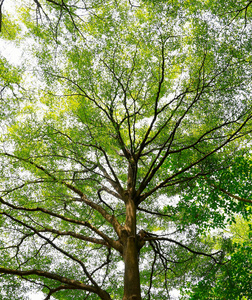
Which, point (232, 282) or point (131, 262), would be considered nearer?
point (131, 262)

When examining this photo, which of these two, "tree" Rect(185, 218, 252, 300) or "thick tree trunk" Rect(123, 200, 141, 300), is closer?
"thick tree trunk" Rect(123, 200, 141, 300)

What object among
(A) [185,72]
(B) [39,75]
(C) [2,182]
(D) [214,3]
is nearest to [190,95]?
(A) [185,72]

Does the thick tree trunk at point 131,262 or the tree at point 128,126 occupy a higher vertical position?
the tree at point 128,126

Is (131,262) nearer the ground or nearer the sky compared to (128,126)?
nearer the ground

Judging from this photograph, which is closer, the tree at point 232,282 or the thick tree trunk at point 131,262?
the thick tree trunk at point 131,262

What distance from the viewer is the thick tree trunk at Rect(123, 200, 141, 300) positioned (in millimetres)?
3574

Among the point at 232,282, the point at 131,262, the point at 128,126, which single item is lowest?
the point at 232,282

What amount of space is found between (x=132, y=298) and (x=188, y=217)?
10.1ft

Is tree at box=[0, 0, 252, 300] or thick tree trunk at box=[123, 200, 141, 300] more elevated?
tree at box=[0, 0, 252, 300]

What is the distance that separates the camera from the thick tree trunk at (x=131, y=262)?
3.57 metres

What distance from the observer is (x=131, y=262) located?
4004 millimetres

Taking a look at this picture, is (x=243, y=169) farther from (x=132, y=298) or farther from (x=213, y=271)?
(x=132, y=298)

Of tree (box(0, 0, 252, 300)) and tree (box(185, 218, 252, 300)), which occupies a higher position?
tree (box(0, 0, 252, 300))

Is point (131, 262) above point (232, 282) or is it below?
above
